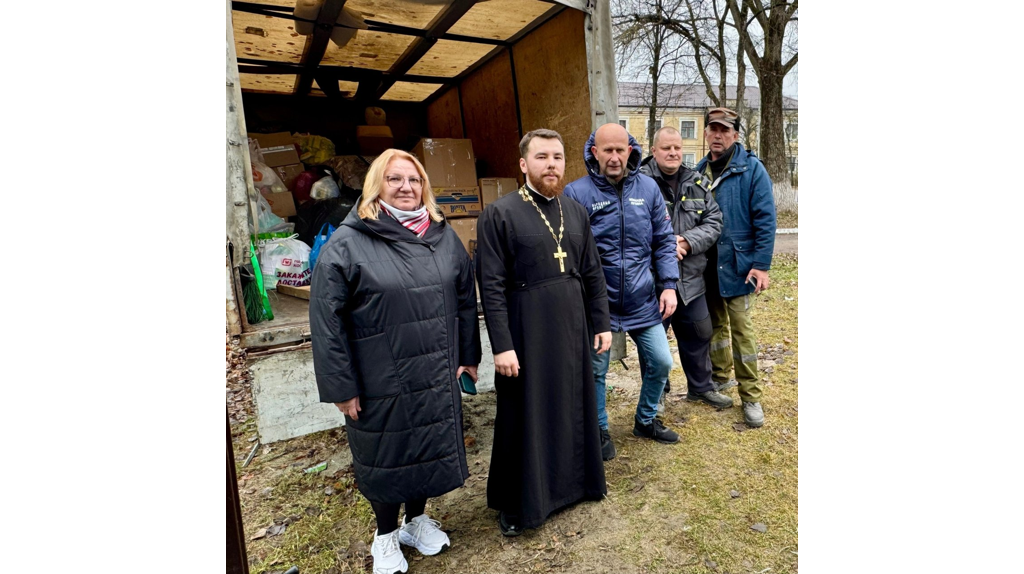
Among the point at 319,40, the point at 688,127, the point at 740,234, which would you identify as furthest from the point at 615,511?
the point at 688,127

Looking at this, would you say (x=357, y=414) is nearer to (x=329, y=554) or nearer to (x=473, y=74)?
(x=329, y=554)

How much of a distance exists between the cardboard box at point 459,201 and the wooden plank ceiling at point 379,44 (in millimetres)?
1520

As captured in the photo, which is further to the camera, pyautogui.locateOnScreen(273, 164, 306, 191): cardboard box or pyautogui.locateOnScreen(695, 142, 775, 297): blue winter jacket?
pyautogui.locateOnScreen(273, 164, 306, 191): cardboard box

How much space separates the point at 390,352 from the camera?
88.1 inches

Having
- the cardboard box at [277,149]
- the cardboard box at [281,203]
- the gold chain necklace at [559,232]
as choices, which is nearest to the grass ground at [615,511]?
the gold chain necklace at [559,232]

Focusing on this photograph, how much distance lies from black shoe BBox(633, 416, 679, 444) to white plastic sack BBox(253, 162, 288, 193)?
4.30m

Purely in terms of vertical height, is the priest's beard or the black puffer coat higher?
the priest's beard

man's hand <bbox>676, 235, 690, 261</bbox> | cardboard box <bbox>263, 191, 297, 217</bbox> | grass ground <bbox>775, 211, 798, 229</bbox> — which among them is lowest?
grass ground <bbox>775, 211, 798, 229</bbox>

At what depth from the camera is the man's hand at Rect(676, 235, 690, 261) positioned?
138 inches

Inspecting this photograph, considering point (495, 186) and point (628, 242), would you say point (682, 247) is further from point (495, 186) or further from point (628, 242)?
point (495, 186)

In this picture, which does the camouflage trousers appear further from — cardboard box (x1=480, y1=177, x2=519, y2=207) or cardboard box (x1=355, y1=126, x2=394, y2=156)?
cardboard box (x1=355, y1=126, x2=394, y2=156)

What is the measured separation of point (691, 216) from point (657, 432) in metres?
1.48

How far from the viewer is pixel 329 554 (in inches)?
105

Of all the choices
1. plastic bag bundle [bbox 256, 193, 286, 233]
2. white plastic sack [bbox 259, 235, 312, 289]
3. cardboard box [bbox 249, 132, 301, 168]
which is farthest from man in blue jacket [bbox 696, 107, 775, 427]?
cardboard box [bbox 249, 132, 301, 168]
